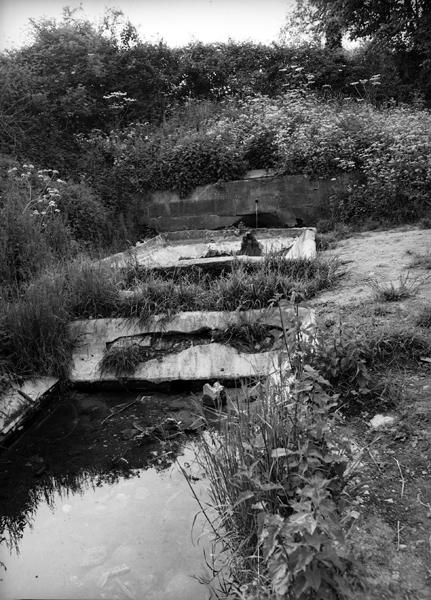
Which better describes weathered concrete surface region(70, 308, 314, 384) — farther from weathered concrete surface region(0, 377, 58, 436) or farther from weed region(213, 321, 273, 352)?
weathered concrete surface region(0, 377, 58, 436)

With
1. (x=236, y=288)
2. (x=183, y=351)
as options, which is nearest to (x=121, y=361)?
(x=183, y=351)

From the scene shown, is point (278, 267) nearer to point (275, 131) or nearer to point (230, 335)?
point (230, 335)

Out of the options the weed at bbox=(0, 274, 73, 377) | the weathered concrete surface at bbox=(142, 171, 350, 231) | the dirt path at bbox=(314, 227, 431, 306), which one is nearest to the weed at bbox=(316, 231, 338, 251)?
the dirt path at bbox=(314, 227, 431, 306)

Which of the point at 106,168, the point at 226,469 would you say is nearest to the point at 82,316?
the point at 226,469

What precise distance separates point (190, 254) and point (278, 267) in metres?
2.54

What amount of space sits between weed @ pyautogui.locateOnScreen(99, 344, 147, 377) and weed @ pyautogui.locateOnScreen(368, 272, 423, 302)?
2.13 m

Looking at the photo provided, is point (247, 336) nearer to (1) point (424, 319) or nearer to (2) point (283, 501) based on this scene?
(1) point (424, 319)

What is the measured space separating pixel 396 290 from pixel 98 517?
2.83 metres

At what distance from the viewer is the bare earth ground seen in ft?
5.09

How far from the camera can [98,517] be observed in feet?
8.29

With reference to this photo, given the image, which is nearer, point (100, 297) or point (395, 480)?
point (395, 480)

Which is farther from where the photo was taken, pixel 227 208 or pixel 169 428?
pixel 227 208

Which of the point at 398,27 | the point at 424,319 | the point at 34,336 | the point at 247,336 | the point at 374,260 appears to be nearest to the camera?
the point at 424,319

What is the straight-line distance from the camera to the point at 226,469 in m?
2.06
